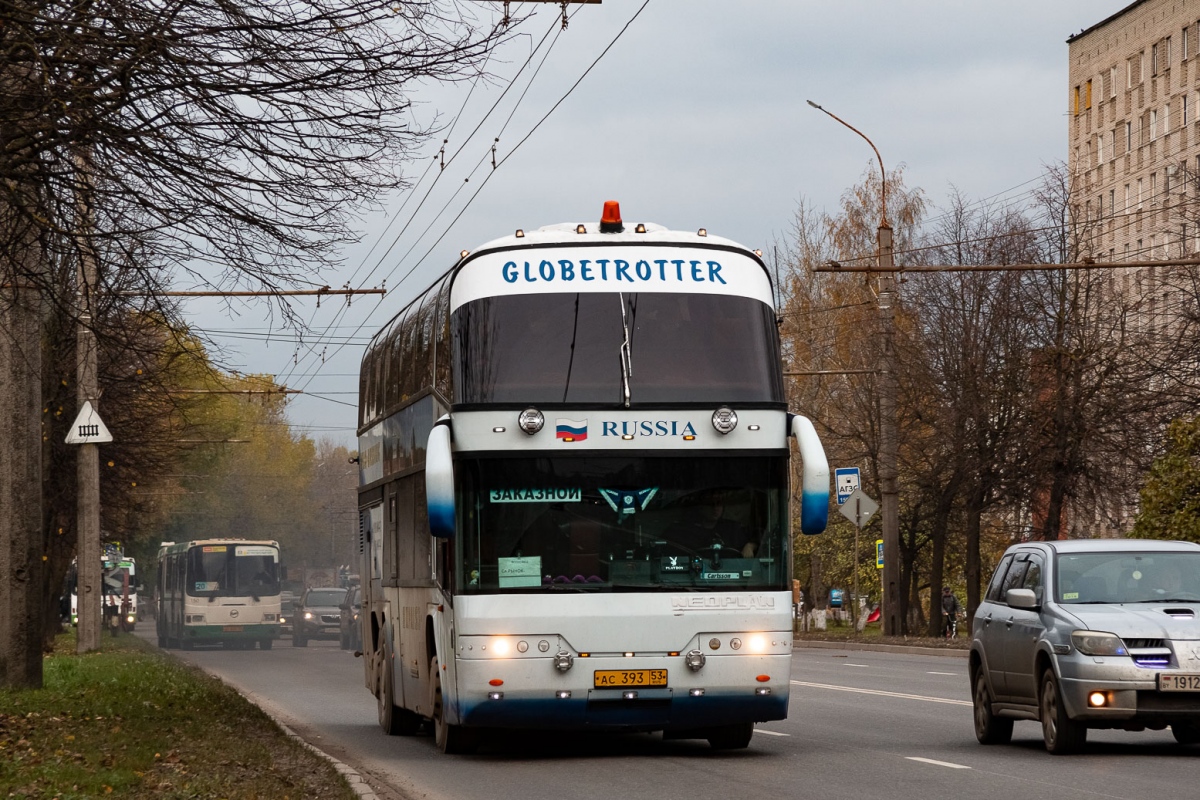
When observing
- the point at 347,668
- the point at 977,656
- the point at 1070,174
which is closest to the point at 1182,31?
the point at 1070,174

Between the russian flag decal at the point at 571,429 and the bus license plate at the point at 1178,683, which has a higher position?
the russian flag decal at the point at 571,429

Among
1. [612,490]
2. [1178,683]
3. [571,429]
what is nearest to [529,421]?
[571,429]

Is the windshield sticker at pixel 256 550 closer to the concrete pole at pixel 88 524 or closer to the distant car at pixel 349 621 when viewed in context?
the distant car at pixel 349 621

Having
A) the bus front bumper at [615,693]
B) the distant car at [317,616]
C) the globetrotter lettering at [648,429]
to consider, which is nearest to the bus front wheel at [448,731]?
the bus front bumper at [615,693]

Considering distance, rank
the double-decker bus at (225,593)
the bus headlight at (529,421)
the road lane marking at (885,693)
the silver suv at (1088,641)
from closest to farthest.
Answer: the silver suv at (1088,641)
the bus headlight at (529,421)
the road lane marking at (885,693)
the double-decker bus at (225,593)

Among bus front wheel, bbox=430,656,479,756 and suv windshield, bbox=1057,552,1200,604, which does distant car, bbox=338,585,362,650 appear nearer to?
bus front wheel, bbox=430,656,479,756

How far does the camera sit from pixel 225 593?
5684cm

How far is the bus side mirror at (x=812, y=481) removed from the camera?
14.6m

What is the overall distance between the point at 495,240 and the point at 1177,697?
611 centimetres

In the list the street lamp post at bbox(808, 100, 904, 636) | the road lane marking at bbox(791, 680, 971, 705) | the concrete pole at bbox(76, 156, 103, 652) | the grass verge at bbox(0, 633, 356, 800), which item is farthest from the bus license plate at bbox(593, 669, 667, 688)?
the street lamp post at bbox(808, 100, 904, 636)

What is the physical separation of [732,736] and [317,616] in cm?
4481

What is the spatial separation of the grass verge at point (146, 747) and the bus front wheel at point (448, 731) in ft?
4.04

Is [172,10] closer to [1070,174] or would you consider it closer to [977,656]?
[977,656]

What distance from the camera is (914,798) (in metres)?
12.1
